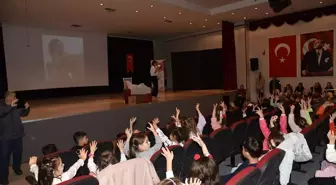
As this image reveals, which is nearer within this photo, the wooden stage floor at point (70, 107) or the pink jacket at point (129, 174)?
the pink jacket at point (129, 174)

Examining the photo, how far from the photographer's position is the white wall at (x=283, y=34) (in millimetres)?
9484

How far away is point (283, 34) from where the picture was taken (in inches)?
415

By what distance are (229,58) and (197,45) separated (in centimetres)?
291

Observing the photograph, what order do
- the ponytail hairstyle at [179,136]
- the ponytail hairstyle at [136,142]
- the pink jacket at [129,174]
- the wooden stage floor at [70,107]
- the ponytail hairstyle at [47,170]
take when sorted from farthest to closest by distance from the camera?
the wooden stage floor at [70,107] → the ponytail hairstyle at [179,136] → the ponytail hairstyle at [136,142] → the ponytail hairstyle at [47,170] → the pink jacket at [129,174]

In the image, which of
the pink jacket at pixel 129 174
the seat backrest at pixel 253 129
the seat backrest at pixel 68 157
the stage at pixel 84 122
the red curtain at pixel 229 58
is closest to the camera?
the pink jacket at pixel 129 174

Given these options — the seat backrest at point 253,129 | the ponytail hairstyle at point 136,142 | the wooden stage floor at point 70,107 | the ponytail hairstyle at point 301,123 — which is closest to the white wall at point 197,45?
the wooden stage floor at point 70,107

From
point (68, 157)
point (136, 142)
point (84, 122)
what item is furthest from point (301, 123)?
point (84, 122)

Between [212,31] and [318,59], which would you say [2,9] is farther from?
[318,59]

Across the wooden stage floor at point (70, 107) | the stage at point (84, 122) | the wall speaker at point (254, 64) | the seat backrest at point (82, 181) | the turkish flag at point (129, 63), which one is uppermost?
the turkish flag at point (129, 63)

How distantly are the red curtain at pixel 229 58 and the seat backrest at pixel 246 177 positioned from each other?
380 inches

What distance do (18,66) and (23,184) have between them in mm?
7553

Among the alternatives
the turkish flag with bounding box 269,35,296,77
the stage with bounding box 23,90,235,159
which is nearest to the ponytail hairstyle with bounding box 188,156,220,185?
the stage with bounding box 23,90,235,159

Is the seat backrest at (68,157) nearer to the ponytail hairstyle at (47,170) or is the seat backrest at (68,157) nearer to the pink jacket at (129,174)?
the ponytail hairstyle at (47,170)

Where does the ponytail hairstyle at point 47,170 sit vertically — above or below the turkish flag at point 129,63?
below
